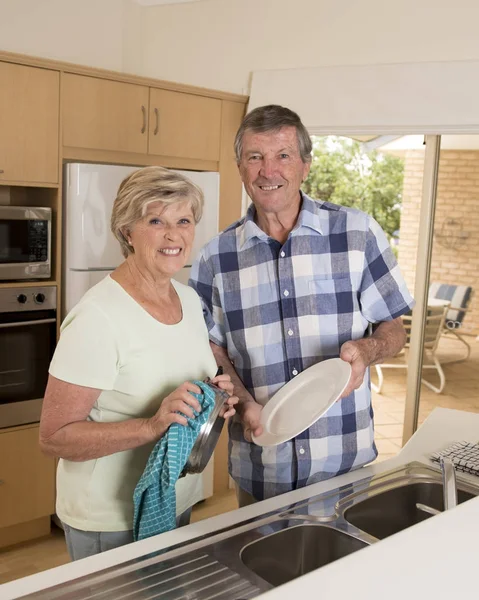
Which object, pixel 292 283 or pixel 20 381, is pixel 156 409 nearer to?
pixel 292 283

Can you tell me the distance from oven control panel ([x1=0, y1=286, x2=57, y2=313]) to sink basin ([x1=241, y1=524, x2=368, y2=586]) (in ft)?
6.71

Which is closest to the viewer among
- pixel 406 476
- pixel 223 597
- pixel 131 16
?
pixel 223 597

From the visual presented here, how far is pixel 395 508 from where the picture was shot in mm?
1700

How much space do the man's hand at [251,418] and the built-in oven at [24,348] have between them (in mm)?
1658

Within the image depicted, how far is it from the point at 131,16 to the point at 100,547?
3592 mm

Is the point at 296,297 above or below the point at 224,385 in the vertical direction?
above

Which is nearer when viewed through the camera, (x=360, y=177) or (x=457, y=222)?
(x=457, y=222)

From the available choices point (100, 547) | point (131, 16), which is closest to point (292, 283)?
point (100, 547)

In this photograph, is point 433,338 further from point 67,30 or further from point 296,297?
point 67,30

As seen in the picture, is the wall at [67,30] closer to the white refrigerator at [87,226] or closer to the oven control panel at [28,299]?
the white refrigerator at [87,226]

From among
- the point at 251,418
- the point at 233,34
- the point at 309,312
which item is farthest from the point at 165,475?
the point at 233,34

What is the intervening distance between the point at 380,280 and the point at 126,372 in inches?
29.4

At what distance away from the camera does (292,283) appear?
189 centimetres

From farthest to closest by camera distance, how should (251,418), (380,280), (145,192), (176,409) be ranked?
(380,280)
(251,418)
(145,192)
(176,409)
